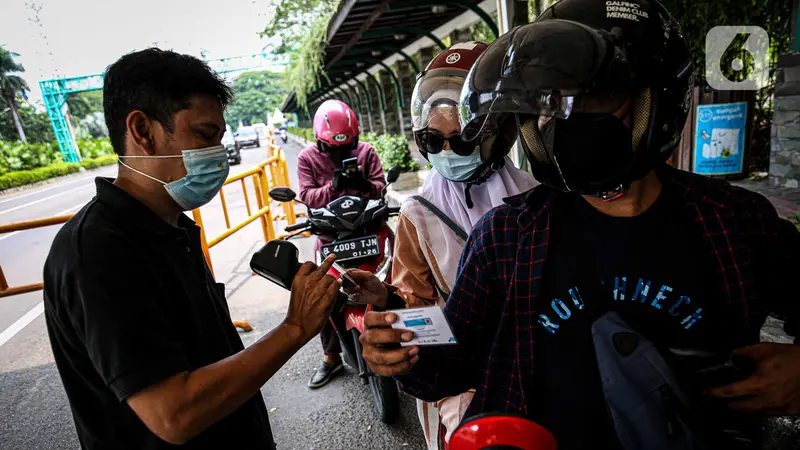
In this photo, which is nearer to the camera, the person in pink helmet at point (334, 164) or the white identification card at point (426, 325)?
the white identification card at point (426, 325)

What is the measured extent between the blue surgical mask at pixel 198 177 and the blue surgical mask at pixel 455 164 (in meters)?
0.80

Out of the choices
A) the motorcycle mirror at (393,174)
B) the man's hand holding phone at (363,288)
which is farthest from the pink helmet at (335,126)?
the man's hand holding phone at (363,288)

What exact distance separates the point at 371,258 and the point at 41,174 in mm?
25009

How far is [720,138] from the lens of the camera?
5.46 m

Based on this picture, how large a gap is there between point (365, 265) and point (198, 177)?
1633 mm

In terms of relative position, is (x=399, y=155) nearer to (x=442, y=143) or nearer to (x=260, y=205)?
(x=260, y=205)

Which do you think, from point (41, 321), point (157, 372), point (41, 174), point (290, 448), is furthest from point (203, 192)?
point (41, 174)

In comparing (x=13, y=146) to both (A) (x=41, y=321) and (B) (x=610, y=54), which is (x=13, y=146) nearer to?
(A) (x=41, y=321)

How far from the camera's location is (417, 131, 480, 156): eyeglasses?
1.69 metres

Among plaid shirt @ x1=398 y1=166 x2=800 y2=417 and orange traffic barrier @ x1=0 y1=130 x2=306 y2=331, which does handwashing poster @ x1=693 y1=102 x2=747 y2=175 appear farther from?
plaid shirt @ x1=398 y1=166 x2=800 y2=417

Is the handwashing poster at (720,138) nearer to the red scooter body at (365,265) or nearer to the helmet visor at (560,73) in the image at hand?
the red scooter body at (365,265)

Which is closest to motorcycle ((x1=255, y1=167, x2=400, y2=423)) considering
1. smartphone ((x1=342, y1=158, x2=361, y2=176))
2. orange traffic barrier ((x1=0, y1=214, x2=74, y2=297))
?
smartphone ((x1=342, y1=158, x2=361, y2=176))

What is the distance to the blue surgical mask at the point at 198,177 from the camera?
1.52 metres

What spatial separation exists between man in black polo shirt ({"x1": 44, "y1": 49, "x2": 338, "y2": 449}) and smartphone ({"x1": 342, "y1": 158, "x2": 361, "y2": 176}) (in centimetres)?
234
